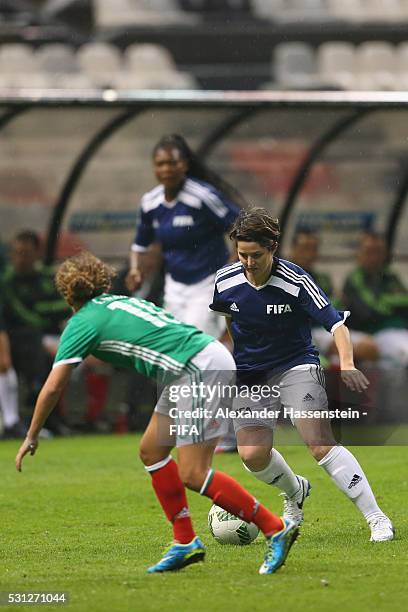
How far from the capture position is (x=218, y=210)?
33.6ft

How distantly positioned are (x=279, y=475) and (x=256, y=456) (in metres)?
0.26

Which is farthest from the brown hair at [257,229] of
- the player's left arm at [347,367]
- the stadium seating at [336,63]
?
the stadium seating at [336,63]

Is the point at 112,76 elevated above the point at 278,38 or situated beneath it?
situated beneath

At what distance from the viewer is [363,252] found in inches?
517

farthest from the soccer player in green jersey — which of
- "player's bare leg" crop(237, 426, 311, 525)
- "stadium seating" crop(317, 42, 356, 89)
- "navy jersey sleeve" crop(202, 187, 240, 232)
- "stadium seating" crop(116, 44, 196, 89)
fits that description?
"stadium seating" crop(317, 42, 356, 89)

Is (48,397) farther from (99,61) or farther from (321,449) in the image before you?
(99,61)

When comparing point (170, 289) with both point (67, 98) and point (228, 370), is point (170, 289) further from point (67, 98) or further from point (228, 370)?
point (228, 370)

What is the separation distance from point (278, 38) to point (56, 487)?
10773 mm

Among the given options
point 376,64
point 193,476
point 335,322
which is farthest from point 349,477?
point 376,64

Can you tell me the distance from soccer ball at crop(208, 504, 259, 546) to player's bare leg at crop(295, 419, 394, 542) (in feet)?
1.68

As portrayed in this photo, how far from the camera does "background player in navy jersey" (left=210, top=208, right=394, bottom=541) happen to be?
21.8 feet

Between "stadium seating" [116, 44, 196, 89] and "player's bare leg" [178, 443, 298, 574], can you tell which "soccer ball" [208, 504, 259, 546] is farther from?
"stadium seating" [116, 44, 196, 89]

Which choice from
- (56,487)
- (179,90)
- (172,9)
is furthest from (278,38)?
(56,487)

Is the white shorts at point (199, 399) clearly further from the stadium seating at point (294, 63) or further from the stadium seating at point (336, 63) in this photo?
the stadium seating at point (336, 63)
